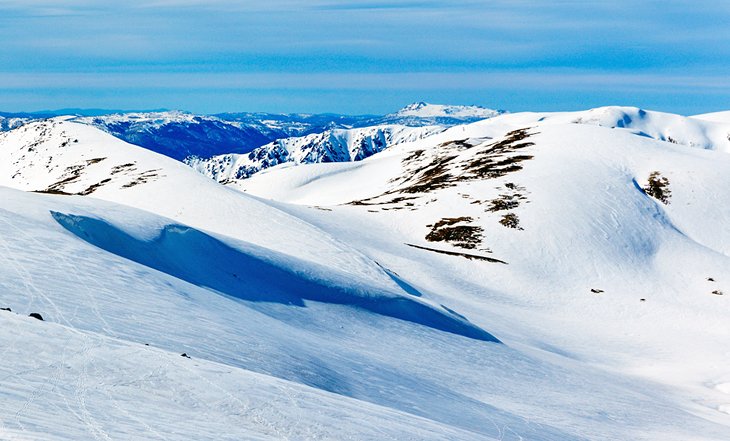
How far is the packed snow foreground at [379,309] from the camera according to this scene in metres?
14.0

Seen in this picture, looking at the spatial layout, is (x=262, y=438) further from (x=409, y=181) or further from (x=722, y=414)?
(x=409, y=181)

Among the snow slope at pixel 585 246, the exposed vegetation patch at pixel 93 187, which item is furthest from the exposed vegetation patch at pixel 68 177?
the snow slope at pixel 585 246

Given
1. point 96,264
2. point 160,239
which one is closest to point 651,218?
point 160,239

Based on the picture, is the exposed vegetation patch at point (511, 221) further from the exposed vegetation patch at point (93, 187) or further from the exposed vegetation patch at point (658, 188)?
the exposed vegetation patch at point (93, 187)

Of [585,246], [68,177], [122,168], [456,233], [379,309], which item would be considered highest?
[585,246]

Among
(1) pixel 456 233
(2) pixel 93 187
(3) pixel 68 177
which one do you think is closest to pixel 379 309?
(1) pixel 456 233

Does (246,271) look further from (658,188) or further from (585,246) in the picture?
(658,188)

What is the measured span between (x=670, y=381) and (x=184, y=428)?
33.4 meters

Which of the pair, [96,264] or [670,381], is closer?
[96,264]

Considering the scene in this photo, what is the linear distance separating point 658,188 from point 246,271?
6519 centimetres

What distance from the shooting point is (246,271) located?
32906 millimetres

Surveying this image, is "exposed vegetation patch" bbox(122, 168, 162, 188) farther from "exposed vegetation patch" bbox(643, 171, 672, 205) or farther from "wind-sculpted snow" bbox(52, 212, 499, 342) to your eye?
"exposed vegetation patch" bbox(643, 171, 672, 205)

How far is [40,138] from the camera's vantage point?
138 metres

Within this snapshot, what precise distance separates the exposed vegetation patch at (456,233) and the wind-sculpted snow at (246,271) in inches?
1154
